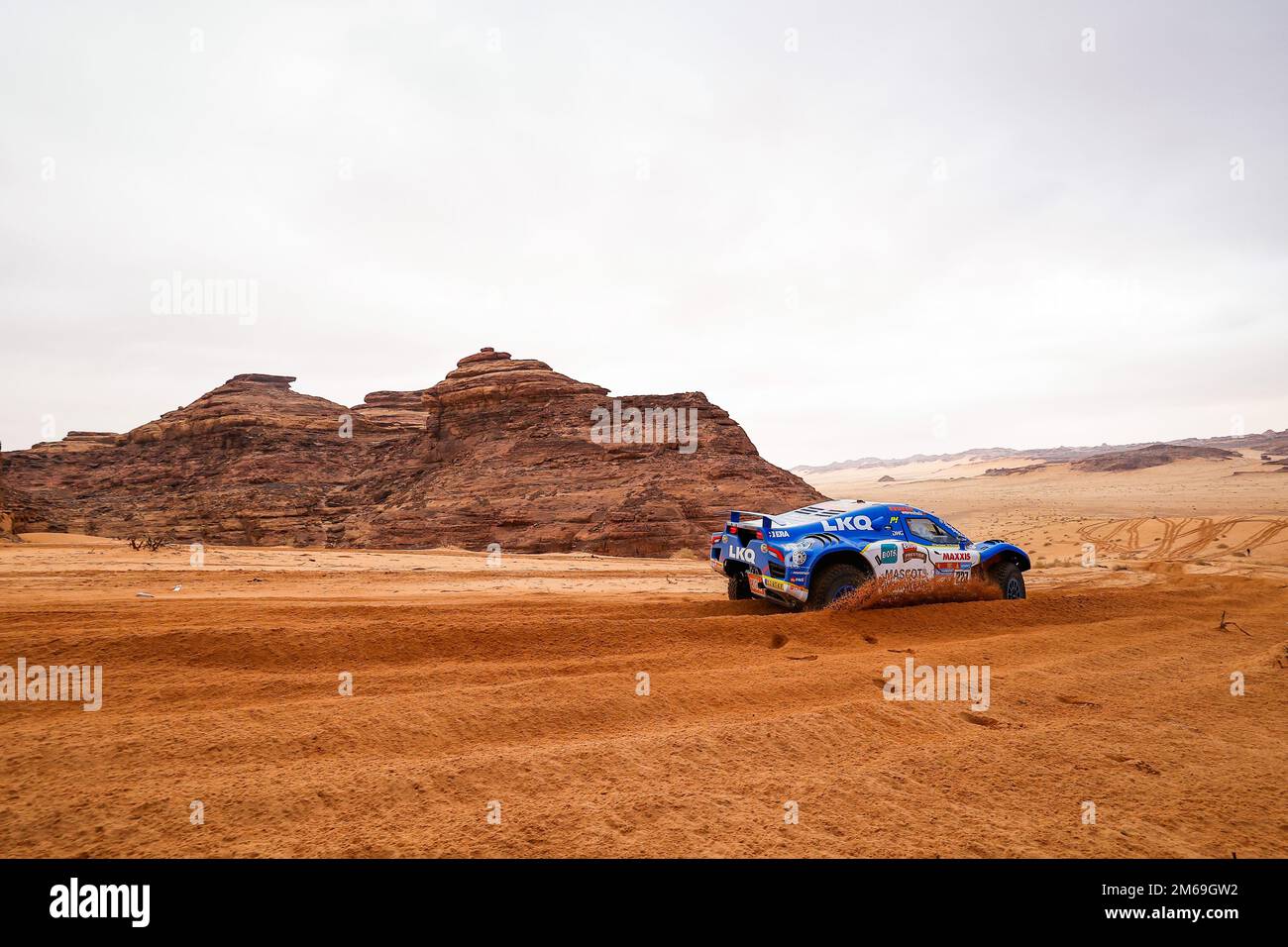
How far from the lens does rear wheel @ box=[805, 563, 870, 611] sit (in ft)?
28.1

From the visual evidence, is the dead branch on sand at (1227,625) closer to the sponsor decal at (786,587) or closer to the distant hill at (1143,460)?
the sponsor decal at (786,587)

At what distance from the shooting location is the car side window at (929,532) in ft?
31.0

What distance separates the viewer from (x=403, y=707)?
4547 millimetres

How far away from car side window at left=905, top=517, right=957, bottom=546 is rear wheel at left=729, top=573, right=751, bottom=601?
100.0 inches

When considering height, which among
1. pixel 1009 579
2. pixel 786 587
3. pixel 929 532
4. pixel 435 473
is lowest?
pixel 1009 579

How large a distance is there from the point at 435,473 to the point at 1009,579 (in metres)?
35.3

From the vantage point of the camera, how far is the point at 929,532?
9.60 m

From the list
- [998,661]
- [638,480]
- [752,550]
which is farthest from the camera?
[638,480]

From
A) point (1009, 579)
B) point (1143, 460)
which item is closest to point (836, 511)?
point (1009, 579)

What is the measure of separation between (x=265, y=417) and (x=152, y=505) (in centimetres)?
1025

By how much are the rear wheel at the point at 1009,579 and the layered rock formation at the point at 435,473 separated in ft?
58.8

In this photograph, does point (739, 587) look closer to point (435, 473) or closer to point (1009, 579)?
point (1009, 579)
